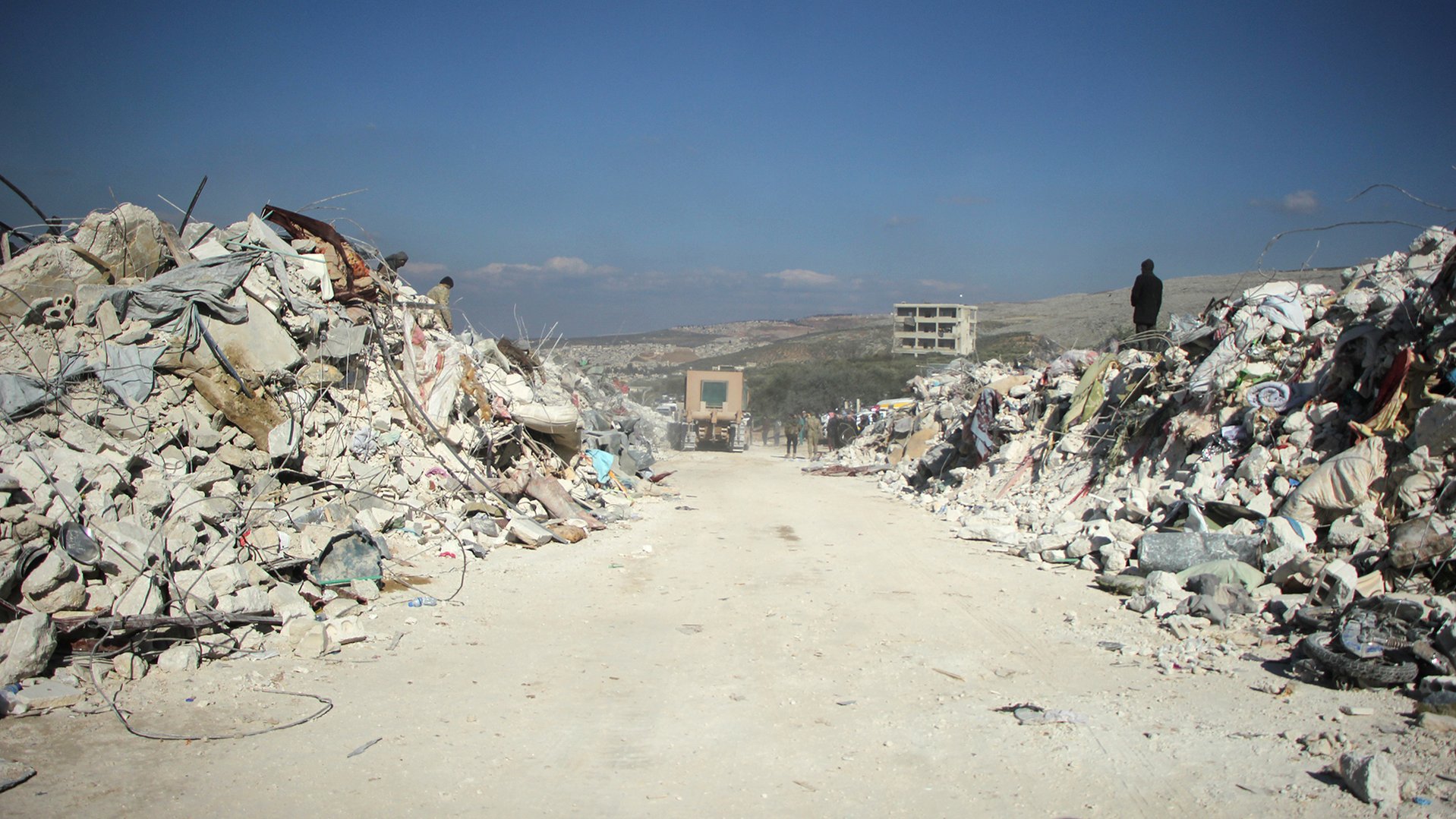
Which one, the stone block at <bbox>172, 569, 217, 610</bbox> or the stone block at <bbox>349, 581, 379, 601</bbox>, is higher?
the stone block at <bbox>172, 569, 217, 610</bbox>

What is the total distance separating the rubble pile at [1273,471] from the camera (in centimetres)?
584

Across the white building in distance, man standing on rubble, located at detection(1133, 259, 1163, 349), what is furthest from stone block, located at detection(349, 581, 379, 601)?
the white building in distance

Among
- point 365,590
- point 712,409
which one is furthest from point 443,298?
point 712,409

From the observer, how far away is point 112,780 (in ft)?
12.3

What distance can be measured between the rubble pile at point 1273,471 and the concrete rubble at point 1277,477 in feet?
0.06

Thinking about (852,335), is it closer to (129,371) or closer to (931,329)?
(931,329)

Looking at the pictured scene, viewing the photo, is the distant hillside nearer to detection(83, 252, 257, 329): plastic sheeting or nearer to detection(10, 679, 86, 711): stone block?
detection(83, 252, 257, 329): plastic sheeting

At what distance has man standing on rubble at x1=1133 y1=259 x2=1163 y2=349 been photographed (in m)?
14.1

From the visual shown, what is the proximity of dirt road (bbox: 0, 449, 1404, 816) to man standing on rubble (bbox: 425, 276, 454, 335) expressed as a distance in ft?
19.3

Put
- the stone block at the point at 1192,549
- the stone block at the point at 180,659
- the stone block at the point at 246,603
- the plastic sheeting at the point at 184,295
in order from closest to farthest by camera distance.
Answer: the stone block at the point at 180,659, the stone block at the point at 246,603, the stone block at the point at 1192,549, the plastic sheeting at the point at 184,295

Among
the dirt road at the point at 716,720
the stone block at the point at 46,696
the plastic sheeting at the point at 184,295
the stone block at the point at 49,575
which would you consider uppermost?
the plastic sheeting at the point at 184,295

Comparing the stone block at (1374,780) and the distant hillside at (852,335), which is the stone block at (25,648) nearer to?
the stone block at (1374,780)

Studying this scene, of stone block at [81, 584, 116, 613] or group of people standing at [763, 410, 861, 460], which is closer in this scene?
stone block at [81, 584, 116, 613]

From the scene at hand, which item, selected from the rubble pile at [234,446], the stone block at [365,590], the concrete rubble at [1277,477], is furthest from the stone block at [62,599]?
the concrete rubble at [1277,477]
